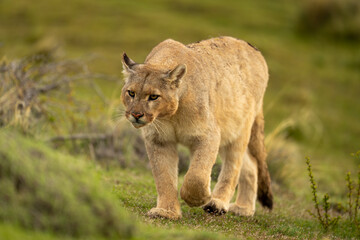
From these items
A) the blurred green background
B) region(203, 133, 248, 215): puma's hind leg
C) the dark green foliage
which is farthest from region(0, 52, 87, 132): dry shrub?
the blurred green background

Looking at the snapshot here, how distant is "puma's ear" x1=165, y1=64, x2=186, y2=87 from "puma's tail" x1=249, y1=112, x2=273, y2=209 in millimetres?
2446

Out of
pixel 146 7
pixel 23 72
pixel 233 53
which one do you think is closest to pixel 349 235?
pixel 233 53

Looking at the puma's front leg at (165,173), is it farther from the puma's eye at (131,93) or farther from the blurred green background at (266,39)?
the blurred green background at (266,39)

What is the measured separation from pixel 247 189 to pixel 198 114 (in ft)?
6.76

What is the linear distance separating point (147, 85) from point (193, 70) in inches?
29.6

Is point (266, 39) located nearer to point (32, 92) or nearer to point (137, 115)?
point (32, 92)

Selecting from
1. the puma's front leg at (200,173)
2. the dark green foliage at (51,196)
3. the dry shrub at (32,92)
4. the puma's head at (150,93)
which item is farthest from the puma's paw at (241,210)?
the dark green foliage at (51,196)

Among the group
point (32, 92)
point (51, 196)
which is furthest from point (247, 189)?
point (51, 196)

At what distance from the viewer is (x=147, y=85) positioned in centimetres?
623

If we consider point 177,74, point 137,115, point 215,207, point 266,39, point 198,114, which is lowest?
point 266,39

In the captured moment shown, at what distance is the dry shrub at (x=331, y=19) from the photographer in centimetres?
2795

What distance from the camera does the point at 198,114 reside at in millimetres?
6531

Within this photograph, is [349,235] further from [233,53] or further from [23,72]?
[23,72]

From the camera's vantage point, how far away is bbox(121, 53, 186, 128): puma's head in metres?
6.12
